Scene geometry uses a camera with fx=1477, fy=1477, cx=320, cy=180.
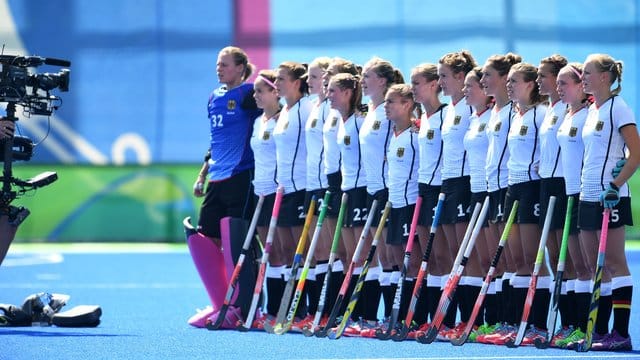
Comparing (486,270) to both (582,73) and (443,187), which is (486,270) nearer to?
(443,187)

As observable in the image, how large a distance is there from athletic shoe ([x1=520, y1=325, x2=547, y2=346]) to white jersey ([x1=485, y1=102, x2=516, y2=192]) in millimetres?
808

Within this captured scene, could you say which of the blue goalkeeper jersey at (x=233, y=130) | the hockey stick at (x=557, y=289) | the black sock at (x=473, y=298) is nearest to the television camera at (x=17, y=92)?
the blue goalkeeper jersey at (x=233, y=130)

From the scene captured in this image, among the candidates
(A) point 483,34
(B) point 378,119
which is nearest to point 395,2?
(A) point 483,34

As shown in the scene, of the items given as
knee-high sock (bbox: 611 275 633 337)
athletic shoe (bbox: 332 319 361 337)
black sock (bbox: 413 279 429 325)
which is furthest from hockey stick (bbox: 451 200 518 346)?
athletic shoe (bbox: 332 319 361 337)

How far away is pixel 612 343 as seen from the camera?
25.0 feet

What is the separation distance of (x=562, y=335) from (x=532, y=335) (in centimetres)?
18

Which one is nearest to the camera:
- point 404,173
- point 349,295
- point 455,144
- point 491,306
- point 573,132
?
point 573,132

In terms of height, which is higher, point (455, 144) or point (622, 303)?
point (455, 144)

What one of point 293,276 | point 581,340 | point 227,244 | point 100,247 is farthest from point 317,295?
point 100,247

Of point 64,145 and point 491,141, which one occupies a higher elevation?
point 491,141

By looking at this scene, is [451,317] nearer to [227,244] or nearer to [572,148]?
[572,148]

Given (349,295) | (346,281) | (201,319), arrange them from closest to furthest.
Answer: (346,281) < (349,295) < (201,319)

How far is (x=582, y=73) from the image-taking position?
7742 mm

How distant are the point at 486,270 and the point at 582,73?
1329 millimetres
